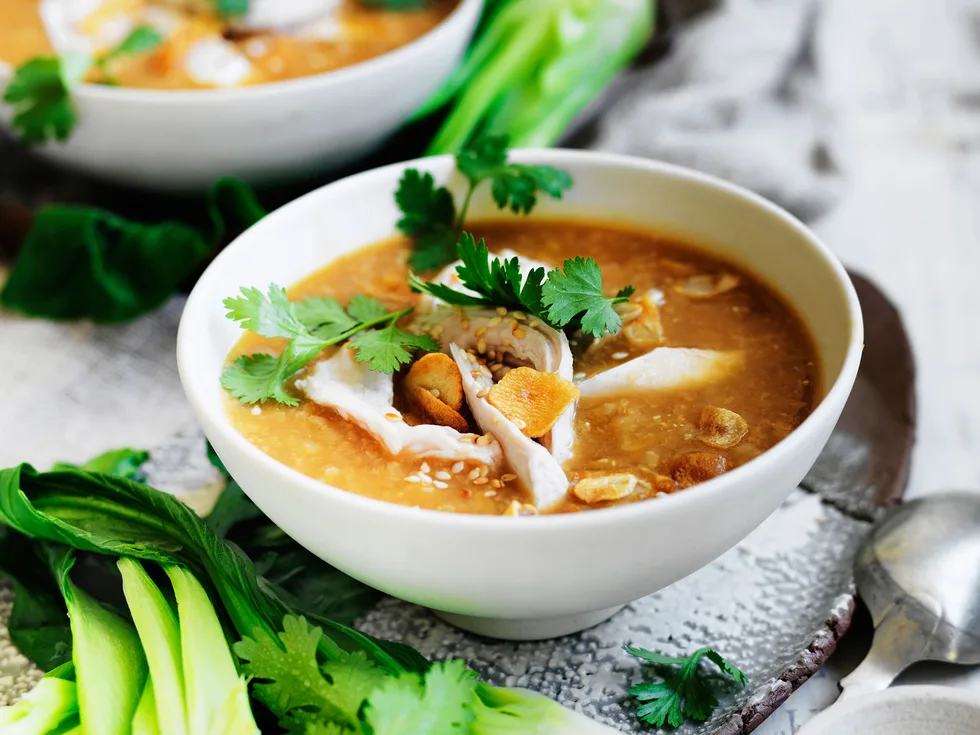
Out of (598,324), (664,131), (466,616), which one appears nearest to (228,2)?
(664,131)

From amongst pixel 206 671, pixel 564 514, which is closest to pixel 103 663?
pixel 206 671

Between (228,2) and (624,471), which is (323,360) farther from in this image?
(228,2)

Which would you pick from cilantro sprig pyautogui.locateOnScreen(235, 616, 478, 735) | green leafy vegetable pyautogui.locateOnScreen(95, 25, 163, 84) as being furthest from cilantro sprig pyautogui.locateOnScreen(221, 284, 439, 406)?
green leafy vegetable pyautogui.locateOnScreen(95, 25, 163, 84)

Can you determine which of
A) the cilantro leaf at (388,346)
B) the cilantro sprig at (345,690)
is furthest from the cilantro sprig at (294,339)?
the cilantro sprig at (345,690)

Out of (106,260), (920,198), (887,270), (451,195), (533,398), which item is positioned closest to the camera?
(533,398)

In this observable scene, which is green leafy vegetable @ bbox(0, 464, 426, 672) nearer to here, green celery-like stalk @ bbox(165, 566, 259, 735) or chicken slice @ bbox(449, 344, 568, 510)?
green celery-like stalk @ bbox(165, 566, 259, 735)

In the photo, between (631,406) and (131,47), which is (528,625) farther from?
(131,47)
